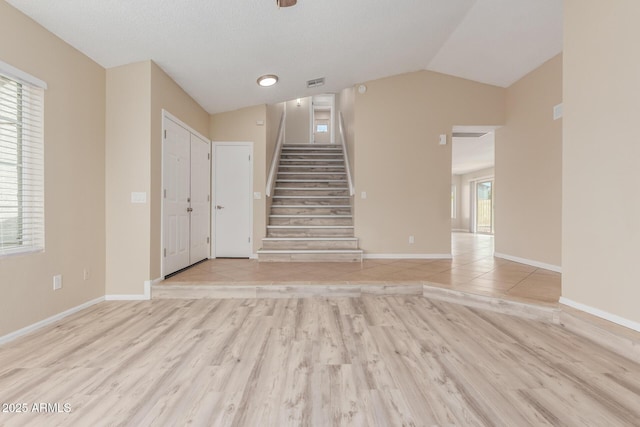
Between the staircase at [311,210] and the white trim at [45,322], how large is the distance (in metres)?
2.12

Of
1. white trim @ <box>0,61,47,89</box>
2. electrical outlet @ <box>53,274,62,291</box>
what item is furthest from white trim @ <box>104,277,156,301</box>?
white trim @ <box>0,61,47,89</box>

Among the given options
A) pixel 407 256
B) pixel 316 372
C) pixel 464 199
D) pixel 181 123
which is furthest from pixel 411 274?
pixel 464 199

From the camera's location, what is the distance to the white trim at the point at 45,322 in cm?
212

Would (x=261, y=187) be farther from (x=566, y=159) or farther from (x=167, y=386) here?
(x=566, y=159)

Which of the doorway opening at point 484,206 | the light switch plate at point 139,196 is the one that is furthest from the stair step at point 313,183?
the doorway opening at point 484,206

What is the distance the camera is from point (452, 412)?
1373 millimetres

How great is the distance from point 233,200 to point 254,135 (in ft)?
3.83

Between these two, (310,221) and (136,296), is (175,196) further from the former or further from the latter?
(310,221)

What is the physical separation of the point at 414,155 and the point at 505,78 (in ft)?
5.96

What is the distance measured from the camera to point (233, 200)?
4.87 metres

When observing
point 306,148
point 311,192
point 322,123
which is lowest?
point 311,192

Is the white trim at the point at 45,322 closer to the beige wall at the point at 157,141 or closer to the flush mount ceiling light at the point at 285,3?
the beige wall at the point at 157,141

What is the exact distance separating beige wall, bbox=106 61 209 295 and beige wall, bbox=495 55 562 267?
5.02 m

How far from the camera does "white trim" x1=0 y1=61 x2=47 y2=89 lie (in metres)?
2.07
